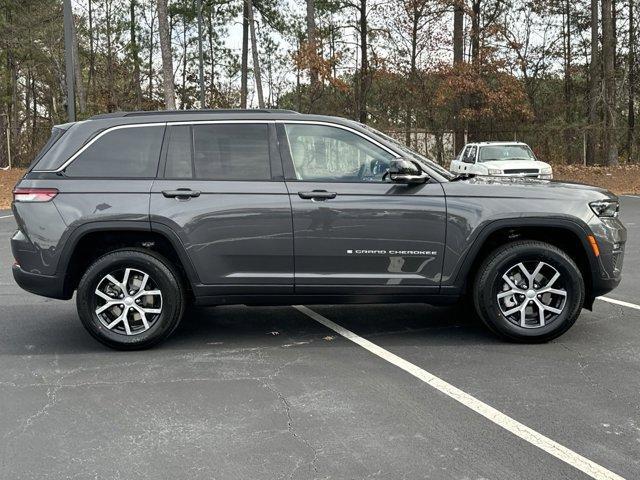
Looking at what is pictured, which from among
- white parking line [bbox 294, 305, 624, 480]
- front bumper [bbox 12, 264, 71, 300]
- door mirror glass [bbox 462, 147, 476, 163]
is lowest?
white parking line [bbox 294, 305, 624, 480]

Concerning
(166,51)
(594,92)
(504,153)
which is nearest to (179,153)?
(504,153)

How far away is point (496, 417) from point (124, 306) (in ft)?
9.51

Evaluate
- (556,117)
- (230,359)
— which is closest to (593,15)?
(556,117)

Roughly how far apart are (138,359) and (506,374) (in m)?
2.70

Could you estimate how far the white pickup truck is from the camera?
1688 centimetres

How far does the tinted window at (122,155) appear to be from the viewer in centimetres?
502

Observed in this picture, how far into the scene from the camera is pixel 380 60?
29453mm

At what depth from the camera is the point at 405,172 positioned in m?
4.89

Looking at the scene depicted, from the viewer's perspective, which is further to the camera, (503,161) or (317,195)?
(503,161)

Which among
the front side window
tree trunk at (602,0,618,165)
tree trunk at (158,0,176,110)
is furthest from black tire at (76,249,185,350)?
tree trunk at (602,0,618,165)

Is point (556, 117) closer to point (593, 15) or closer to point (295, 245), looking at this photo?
point (593, 15)

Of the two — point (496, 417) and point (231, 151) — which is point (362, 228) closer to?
point (231, 151)

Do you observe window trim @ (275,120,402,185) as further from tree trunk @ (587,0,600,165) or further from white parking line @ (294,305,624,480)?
tree trunk @ (587,0,600,165)

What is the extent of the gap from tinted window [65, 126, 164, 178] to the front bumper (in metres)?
0.83
